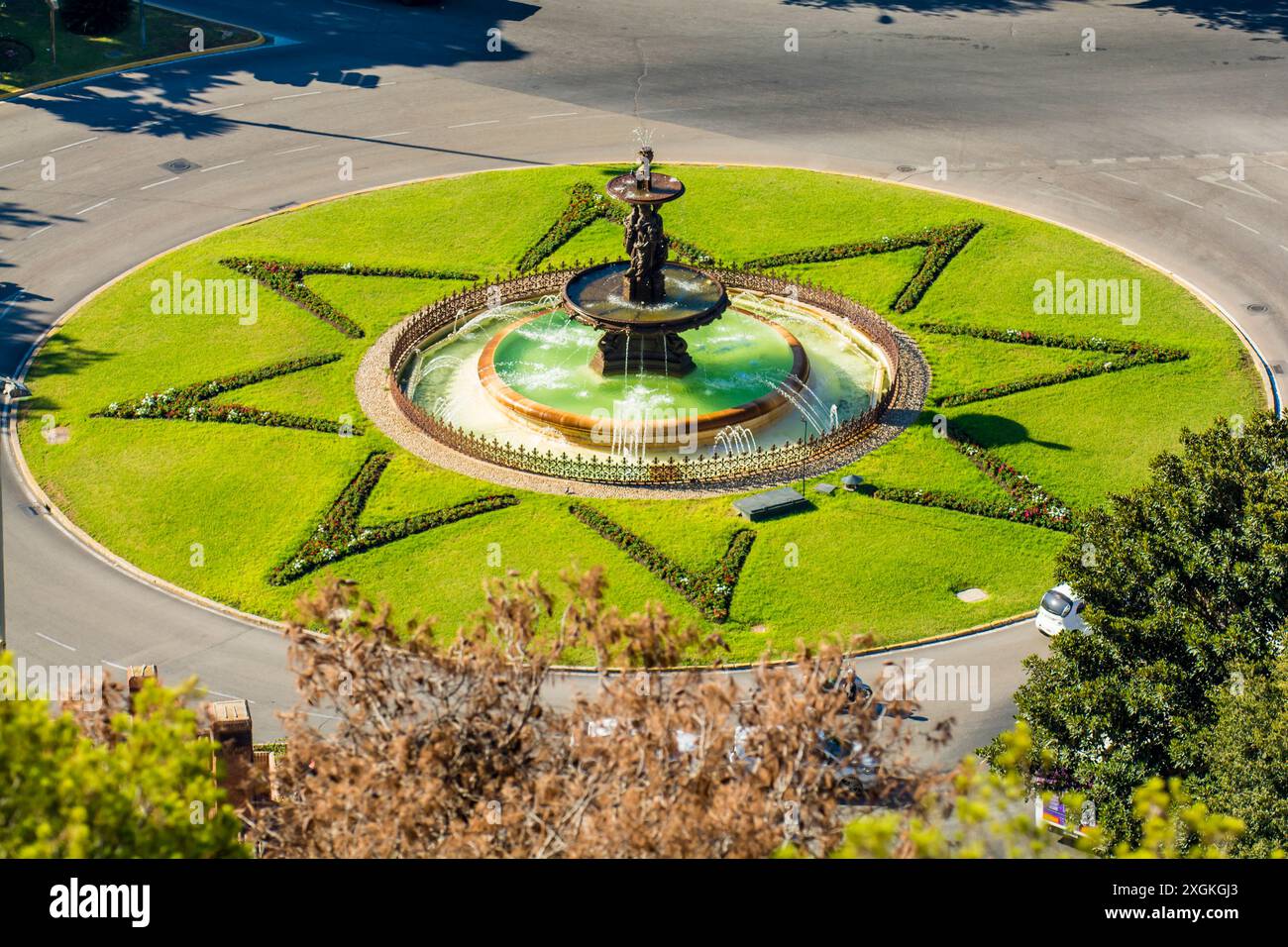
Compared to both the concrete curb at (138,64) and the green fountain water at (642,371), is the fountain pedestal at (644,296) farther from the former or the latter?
the concrete curb at (138,64)

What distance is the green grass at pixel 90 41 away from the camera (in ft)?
270

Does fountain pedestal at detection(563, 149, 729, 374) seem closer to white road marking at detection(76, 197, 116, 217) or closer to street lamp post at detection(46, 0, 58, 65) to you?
white road marking at detection(76, 197, 116, 217)

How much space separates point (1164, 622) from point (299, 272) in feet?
131

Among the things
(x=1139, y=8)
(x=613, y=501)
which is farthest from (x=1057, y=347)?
(x=1139, y=8)

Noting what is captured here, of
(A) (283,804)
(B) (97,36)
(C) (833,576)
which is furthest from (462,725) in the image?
(B) (97,36)

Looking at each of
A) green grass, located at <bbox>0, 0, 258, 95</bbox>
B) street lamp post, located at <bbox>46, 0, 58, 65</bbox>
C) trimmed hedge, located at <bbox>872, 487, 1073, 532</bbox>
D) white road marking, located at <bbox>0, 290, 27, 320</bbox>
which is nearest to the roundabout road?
white road marking, located at <bbox>0, 290, 27, 320</bbox>

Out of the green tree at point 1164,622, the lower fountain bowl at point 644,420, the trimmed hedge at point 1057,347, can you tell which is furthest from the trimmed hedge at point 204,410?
the green tree at point 1164,622

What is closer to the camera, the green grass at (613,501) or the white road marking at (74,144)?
the green grass at (613,501)

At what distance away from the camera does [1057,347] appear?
59.8 m

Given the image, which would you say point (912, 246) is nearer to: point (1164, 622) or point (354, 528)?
point (354, 528)

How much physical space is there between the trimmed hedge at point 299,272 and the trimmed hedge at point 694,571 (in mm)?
18805

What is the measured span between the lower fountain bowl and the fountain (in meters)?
0.05

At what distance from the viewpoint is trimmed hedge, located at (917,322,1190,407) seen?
5662cm
